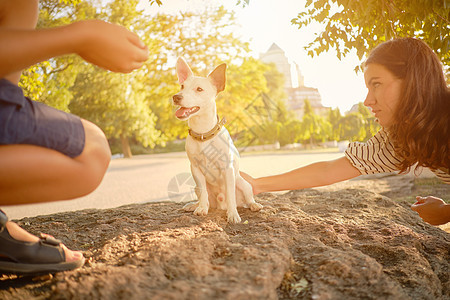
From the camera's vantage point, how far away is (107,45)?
122cm

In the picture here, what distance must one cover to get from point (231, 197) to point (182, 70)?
49.3 inches

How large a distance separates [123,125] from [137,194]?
1815cm

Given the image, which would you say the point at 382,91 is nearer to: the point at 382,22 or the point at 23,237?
the point at 382,22

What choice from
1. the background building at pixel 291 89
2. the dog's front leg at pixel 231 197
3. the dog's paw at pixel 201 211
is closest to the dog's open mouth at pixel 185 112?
the dog's front leg at pixel 231 197

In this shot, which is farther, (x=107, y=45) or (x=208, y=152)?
(x=208, y=152)

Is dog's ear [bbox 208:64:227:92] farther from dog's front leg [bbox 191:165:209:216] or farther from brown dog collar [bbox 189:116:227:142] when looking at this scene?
dog's front leg [bbox 191:165:209:216]

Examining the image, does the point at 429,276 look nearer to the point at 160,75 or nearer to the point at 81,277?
the point at 81,277

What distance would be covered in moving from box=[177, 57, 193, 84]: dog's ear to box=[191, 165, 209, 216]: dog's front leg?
0.87 m

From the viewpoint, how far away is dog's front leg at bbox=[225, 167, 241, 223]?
2581mm

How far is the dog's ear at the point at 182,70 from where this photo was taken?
3031 millimetres

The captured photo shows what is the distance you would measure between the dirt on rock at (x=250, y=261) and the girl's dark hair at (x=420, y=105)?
1.88ft

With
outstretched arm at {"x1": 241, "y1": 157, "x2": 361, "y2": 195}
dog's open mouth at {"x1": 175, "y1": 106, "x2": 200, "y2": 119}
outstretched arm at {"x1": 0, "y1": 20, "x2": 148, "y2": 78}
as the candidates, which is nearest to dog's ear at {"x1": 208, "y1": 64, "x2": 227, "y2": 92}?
dog's open mouth at {"x1": 175, "y1": 106, "x2": 200, "y2": 119}

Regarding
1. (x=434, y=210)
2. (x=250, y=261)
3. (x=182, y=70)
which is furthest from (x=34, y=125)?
(x=434, y=210)

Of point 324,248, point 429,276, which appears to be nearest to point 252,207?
point 324,248
